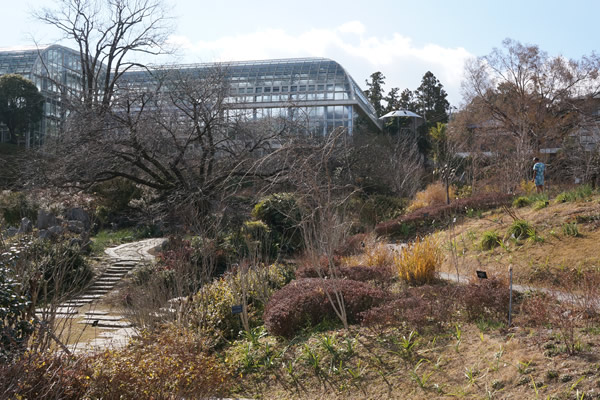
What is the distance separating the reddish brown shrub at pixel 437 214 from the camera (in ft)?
49.3

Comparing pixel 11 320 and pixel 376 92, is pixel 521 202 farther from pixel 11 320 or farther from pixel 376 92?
pixel 376 92

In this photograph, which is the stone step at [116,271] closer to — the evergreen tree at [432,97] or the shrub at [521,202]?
the shrub at [521,202]

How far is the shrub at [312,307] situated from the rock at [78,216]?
51.8ft

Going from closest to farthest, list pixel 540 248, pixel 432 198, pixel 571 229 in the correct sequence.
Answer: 1. pixel 540 248
2. pixel 571 229
3. pixel 432 198

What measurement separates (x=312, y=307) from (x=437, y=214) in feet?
30.9

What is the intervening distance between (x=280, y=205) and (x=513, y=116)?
1971cm

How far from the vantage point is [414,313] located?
252 inches

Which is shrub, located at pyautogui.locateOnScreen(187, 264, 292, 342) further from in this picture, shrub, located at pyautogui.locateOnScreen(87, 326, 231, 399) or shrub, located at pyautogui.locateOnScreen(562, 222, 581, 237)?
shrub, located at pyautogui.locateOnScreen(562, 222, 581, 237)

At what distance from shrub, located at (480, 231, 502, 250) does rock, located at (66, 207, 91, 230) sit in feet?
50.7

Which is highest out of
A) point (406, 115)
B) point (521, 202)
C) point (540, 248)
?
point (406, 115)

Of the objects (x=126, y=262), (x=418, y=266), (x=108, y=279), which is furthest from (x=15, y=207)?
(x=418, y=266)

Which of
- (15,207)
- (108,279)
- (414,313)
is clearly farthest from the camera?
(15,207)

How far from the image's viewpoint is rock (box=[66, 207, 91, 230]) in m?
21.2

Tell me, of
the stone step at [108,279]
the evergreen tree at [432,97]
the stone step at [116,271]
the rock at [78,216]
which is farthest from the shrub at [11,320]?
the evergreen tree at [432,97]
